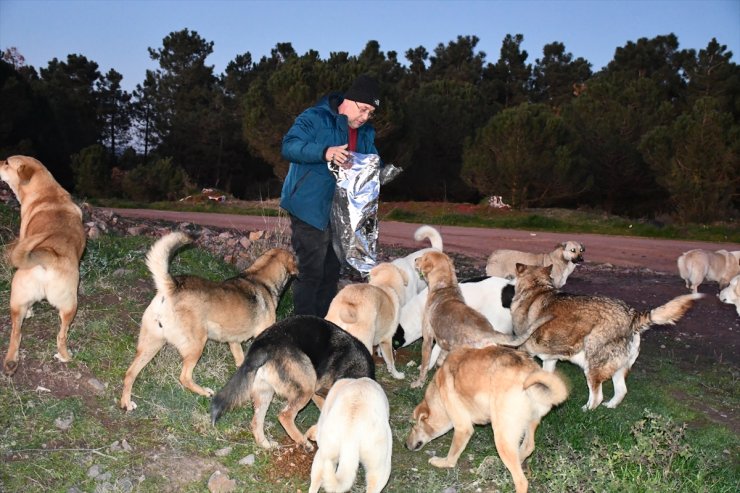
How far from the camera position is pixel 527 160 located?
25047mm

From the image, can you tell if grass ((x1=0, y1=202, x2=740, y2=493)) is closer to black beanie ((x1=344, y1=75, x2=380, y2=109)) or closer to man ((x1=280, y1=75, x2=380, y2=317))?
man ((x1=280, y1=75, x2=380, y2=317))

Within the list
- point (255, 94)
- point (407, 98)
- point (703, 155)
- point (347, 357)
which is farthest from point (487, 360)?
point (407, 98)

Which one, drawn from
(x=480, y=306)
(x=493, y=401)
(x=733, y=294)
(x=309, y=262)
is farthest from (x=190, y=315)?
(x=733, y=294)

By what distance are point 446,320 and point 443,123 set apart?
28.1m

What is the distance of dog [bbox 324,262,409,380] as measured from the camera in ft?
19.6

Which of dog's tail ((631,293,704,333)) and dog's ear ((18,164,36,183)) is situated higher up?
dog's ear ((18,164,36,183))

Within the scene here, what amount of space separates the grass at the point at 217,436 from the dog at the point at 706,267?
197 inches

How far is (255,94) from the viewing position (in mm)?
28641

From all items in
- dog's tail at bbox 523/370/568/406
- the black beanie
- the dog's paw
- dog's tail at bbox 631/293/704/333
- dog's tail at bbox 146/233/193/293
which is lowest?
the dog's paw

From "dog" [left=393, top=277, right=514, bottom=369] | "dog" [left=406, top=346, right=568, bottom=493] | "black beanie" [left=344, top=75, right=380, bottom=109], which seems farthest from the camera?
"dog" [left=393, top=277, right=514, bottom=369]

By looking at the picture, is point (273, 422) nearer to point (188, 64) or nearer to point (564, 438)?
point (564, 438)

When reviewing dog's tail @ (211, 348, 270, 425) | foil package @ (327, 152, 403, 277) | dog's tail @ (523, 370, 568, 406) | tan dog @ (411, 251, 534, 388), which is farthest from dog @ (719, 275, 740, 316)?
dog's tail @ (211, 348, 270, 425)

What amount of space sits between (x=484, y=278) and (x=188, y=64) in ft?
132

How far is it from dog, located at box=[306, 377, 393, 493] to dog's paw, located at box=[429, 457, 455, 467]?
858 millimetres
